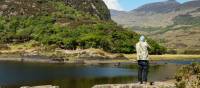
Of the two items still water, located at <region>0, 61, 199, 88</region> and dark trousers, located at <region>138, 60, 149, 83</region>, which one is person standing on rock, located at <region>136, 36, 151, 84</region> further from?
still water, located at <region>0, 61, 199, 88</region>

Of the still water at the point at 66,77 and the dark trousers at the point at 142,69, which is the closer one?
the dark trousers at the point at 142,69

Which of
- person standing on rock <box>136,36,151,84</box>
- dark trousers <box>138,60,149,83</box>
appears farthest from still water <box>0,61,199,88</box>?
person standing on rock <box>136,36,151,84</box>

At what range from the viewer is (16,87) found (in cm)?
7994

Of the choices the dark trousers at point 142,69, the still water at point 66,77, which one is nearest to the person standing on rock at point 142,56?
the dark trousers at point 142,69

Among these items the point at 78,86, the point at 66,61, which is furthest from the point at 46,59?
the point at 78,86

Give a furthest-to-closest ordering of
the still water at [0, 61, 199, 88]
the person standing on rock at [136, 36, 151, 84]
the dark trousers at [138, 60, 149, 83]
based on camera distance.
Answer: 1. the still water at [0, 61, 199, 88]
2. the dark trousers at [138, 60, 149, 83]
3. the person standing on rock at [136, 36, 151, 84]

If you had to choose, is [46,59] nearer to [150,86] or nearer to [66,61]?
[66,61]

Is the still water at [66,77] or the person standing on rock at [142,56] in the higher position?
the person standing on rock at [142,56]

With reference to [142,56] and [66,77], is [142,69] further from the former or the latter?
[66,77]

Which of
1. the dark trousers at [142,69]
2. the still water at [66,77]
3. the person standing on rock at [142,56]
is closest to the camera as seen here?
the person standing on rock at [142,56]

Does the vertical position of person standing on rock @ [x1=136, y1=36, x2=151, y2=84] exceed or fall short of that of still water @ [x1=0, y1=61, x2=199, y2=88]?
it exceeds it

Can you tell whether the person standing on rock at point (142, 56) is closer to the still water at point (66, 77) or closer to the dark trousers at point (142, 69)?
the dark trousers at point (142, 69)

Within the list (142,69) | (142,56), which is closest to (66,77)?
(142,69)

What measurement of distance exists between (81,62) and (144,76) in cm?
14562
